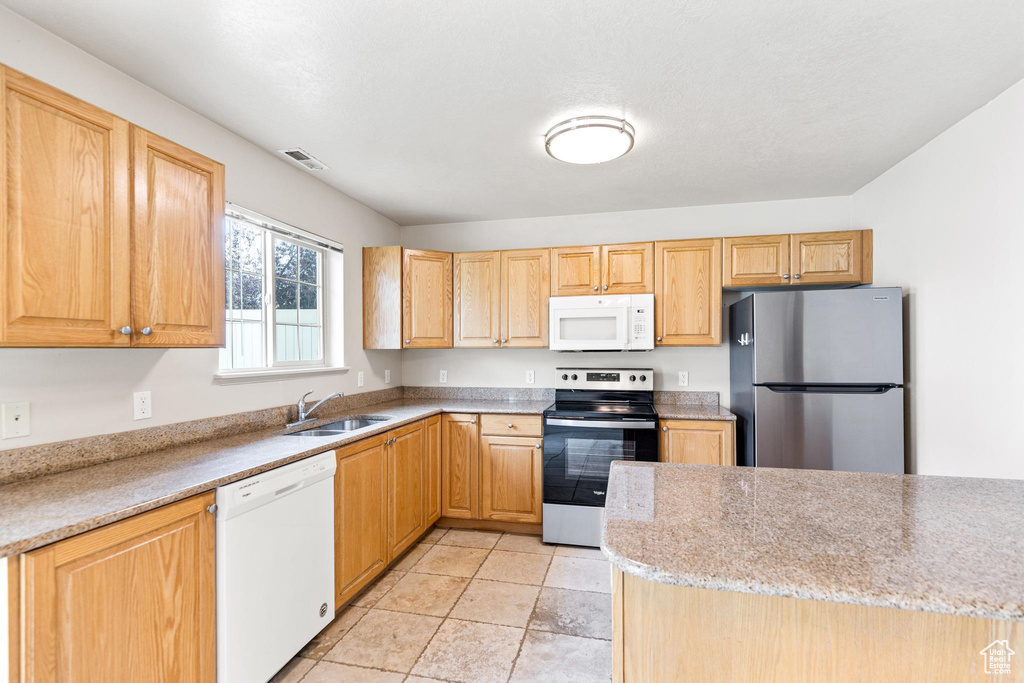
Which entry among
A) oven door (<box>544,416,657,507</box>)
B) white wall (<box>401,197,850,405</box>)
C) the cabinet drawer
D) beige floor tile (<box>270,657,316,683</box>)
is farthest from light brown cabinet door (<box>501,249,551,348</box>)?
beige floor tile (<box>270,657,316,683</box>)

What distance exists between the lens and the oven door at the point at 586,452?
305 cm

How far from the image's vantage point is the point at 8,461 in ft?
4.85

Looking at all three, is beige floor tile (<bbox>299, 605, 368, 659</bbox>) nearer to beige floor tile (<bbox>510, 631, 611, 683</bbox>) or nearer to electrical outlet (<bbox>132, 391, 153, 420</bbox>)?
beige floor tile (<bbox>510, 631, 611, 683</bbox>)

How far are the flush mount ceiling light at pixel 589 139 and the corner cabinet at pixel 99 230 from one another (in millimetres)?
1491

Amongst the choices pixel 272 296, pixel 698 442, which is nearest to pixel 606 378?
pixel 698 442

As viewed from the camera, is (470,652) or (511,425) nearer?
(470,652)

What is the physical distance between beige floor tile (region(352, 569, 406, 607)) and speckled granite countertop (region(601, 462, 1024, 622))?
68.0 inches

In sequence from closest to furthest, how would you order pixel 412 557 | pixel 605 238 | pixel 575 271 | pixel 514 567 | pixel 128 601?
1. pixel 128 601
2. pixel 514 567
3. pixel 412 557
4. pixel 575 271
5. pixel 605 238

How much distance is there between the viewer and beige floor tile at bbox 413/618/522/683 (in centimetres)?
191

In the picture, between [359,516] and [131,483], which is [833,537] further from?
[359,516]

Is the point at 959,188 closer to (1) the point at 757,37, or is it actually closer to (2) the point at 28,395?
(1) the point at 757,37

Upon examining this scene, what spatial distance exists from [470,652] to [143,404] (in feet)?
5.65

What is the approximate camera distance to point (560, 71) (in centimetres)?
181

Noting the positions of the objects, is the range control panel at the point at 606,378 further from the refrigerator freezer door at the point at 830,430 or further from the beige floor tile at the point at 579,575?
the beige floor tile at the point at 579,575
